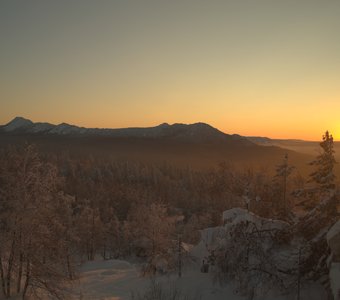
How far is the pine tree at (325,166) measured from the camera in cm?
3008

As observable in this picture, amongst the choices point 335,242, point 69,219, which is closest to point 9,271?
point 335,242

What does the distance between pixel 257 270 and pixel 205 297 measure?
3.01 meters

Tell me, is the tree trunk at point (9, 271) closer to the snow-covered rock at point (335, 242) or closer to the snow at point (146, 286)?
the snow at point (146, 286)

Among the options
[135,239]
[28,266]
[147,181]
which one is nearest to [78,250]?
[135,239]

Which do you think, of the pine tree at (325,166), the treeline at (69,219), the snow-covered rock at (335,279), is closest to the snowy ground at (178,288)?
the treeline at (69,219)

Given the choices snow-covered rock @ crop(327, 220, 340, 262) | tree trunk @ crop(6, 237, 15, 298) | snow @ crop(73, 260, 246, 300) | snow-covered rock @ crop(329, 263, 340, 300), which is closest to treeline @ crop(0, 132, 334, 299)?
tree trunk @ crop(6, 237, 15, 298)

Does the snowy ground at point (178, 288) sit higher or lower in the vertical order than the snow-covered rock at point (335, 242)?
lower

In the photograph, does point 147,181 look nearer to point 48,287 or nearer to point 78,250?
point 78,250

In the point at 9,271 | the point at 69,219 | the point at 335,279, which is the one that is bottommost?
the point at 69,219

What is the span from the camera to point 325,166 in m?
31.6

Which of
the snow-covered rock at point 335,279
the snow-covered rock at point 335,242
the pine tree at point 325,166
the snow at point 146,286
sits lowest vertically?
the snow at point 146,286

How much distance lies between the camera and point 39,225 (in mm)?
23781

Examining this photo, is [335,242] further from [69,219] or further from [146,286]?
[69,219]

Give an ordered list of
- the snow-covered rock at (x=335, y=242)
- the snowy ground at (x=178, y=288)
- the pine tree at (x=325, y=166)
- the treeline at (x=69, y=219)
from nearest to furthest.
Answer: the snow-covered rock at (x=335, y=242)
the snowy ground at (x=178, y=288)
the treeline at (x=69, y=219)
the pine tree at (x=325, y=166)
